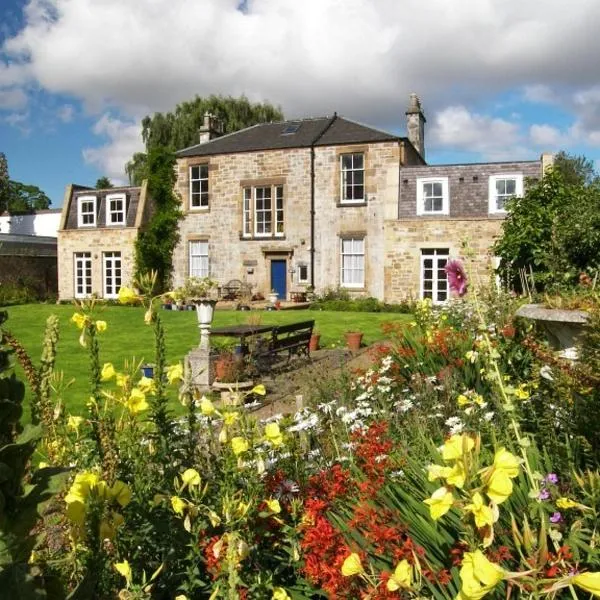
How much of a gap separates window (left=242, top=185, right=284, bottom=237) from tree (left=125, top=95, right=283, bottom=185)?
47.6ft

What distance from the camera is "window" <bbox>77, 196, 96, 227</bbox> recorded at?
3039 cm

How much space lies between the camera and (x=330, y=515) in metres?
2.79

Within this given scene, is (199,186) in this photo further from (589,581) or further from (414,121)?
(589,581)

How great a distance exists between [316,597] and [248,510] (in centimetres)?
81

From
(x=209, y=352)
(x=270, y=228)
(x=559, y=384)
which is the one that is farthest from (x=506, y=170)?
(x=559, y=384)

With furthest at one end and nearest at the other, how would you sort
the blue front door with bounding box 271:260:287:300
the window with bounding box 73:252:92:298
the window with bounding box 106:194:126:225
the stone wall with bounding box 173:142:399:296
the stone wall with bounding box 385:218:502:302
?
the window with bounding box 73:252:92:298 < the window with bounding box 106:194:126:225 < the blue front door with bounding box 271:260:287:300 < the stone wall with bounding box 173:142:399:296 < the stone wall with bounding box 385:218:502:302

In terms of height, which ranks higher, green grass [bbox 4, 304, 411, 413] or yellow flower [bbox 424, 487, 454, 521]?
yellow flower [bbox 424, 487, 454, 521]

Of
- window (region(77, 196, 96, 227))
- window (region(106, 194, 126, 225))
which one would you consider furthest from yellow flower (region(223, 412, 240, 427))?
window (region(77, 196, 96, 227))

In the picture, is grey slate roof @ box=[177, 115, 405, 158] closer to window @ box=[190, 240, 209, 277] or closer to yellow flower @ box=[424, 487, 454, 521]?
window @ box=[190, 240, 209, 277]

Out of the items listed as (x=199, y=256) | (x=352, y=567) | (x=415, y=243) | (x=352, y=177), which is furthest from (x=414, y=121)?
(x=352, y=567)

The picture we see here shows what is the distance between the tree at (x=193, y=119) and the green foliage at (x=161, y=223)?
12.5 meters

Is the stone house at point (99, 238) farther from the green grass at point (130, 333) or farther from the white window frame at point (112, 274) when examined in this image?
the green grass at point (130, 333)

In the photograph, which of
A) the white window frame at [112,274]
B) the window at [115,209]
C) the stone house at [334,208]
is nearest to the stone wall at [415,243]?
the stone house at [334,208]

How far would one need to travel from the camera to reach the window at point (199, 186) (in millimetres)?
28375
